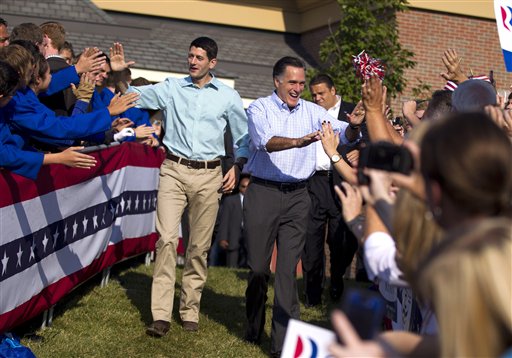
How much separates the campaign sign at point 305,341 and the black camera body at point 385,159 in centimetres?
74

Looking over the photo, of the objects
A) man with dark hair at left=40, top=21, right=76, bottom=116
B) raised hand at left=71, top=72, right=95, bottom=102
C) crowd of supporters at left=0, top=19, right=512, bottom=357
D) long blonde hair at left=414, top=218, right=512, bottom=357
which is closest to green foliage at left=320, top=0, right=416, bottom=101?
man with dark hair at left=40, top=21, right=76, bottom=116

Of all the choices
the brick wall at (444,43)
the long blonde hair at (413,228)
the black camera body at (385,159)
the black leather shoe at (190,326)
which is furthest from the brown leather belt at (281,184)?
the brick wall at (444,43)

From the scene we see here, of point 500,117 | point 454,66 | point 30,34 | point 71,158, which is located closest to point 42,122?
point 71,158

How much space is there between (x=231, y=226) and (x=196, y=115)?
7.12 meters

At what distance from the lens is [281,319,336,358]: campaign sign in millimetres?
4188

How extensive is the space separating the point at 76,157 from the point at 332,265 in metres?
5.01

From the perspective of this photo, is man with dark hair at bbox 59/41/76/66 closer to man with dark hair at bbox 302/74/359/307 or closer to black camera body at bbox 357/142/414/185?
man with dark hair at bbox 302/74/359/307

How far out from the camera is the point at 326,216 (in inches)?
450

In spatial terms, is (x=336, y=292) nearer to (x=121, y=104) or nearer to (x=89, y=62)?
(x=121, y=104)

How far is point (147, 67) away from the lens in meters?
20.2

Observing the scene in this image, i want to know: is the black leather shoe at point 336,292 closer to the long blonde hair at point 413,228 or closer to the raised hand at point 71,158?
the raised hand at point 71,158

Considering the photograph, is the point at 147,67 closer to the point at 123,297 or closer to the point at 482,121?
the point at 123,297

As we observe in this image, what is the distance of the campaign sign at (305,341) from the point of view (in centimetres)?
419

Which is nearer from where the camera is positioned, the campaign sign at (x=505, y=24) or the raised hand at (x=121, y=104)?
the raised hand at (x=121, y=104)
